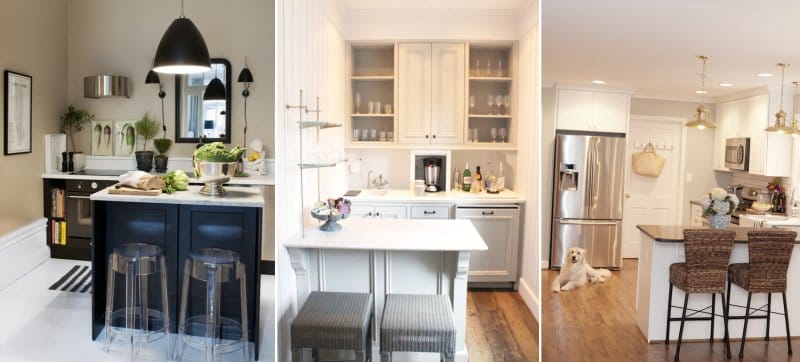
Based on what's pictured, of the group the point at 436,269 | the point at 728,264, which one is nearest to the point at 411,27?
the point at 436,269

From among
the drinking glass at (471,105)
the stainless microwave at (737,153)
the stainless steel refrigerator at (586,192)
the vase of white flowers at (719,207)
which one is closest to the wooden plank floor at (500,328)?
the drinking glass at (471,105)

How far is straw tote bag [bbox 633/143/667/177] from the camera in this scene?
6.46 metres

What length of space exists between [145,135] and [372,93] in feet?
5.21

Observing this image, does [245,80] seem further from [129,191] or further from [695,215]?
[695,215]

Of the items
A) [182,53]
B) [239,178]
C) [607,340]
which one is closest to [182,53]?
[182,53]

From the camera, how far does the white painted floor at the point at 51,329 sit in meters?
2.01

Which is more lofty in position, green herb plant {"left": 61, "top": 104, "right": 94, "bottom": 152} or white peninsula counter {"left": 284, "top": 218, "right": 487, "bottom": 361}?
green herb plant {"left": 61, "top": 104, "right": 94, "bottom": 152}

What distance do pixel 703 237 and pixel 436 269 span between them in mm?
2086

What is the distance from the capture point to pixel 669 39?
354cm

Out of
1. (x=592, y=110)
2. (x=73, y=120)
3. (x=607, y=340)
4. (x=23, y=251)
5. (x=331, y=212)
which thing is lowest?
(x=607, y=340)

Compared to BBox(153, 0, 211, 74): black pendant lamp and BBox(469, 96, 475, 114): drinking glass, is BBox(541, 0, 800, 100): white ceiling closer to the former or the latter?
BBox(469, 96, 475, 114): drinking glass

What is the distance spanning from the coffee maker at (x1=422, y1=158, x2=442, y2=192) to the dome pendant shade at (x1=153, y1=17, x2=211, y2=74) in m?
1.50

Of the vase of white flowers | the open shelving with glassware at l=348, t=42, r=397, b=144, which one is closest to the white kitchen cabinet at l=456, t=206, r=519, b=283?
the open shelving with glassware at l=348, t=42, r=397, b=144

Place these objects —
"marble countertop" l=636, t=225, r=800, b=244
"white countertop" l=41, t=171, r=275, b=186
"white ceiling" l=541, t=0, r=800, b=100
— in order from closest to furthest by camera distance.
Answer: "white countertop" l=41, t=171, r=275, b=186
"white ceiling" l=541, t=0, r=800, b=100
"marble countertop" l=636, t=225, r=800, b=244
